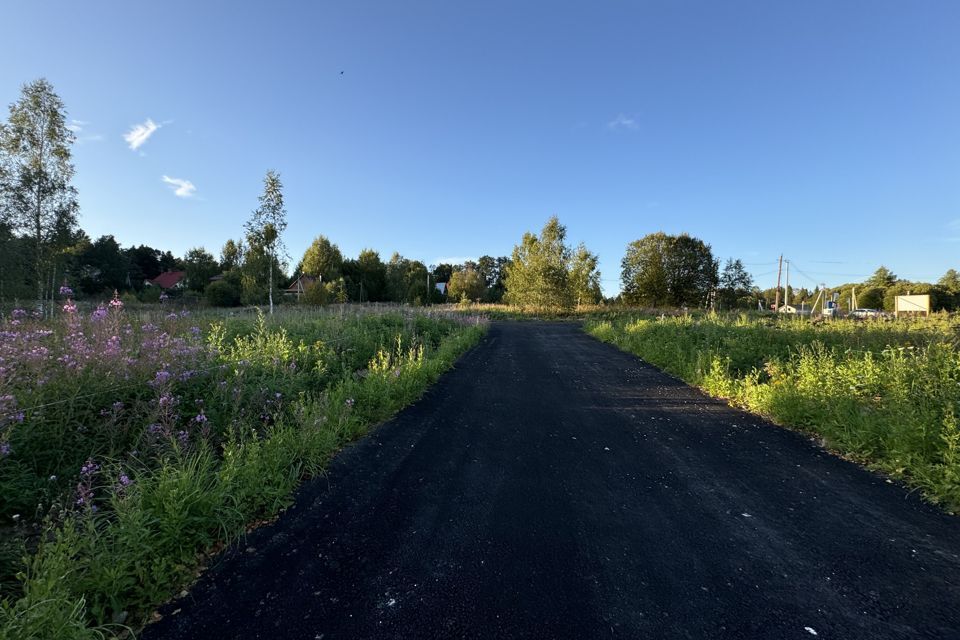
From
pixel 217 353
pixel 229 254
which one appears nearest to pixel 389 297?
pixel 229 254

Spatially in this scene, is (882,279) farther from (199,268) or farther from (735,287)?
(199,268)

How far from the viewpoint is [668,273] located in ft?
122

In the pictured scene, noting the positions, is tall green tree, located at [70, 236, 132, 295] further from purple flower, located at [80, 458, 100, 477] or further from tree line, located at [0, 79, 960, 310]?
purple flower, located at [80, 458, 100, 477]

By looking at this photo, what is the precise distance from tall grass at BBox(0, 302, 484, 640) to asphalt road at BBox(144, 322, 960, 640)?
24 centimetres

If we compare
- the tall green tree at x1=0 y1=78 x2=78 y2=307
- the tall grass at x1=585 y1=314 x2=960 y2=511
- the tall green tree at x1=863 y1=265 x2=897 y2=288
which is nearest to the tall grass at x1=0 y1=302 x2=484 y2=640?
the tall grass at x1=585 y1=314 x2=960 y2=511

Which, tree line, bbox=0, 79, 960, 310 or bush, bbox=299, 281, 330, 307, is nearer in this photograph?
tree line, bbox=0, 79, 960, 310

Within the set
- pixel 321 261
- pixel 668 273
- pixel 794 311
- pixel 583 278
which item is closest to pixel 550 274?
pixel 583 278

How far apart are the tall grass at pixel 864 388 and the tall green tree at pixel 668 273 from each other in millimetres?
29965

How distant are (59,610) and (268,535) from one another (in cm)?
99

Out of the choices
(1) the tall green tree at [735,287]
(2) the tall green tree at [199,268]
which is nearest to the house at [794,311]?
(1) the tall green tree at [735,287]

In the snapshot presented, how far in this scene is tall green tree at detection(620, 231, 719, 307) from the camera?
36688 millimetres

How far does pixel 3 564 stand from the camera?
1.99 m

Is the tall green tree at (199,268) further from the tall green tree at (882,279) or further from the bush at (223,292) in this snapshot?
the tall green tree at (882,279)

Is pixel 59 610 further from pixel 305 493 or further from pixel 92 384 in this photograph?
pixel 92 384
